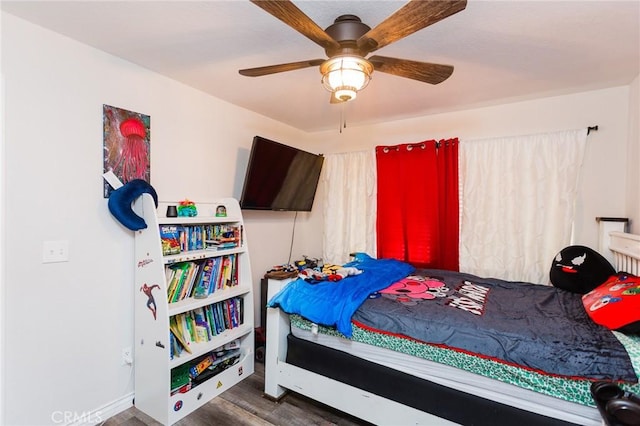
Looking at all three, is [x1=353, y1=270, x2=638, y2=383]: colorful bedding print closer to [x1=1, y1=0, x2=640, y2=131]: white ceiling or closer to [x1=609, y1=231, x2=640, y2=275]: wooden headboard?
[x1=609, y1=231, x2=640, y2=275]: wooden headboard

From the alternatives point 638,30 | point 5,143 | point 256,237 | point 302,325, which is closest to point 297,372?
point 302,325

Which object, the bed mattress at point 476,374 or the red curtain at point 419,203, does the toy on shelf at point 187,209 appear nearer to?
the bed mattress at point 476,374

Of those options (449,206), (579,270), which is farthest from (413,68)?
(579,270)

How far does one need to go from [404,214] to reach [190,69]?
2355 millimetres

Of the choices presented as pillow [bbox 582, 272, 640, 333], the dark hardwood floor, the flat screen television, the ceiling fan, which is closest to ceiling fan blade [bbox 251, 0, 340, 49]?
the ceiling fan

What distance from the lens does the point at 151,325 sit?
78.1 inches

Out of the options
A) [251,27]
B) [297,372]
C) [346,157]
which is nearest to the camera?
[251,27]

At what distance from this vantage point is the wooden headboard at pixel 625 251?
193cm

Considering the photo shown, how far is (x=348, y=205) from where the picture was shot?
3545 mm

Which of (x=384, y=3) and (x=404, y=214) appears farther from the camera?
(x=404, y=214)

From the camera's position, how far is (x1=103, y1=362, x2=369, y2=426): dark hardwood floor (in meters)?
1.92

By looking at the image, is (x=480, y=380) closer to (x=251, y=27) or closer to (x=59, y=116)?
(x=251, y=27)

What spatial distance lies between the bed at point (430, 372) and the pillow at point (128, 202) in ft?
3.26
